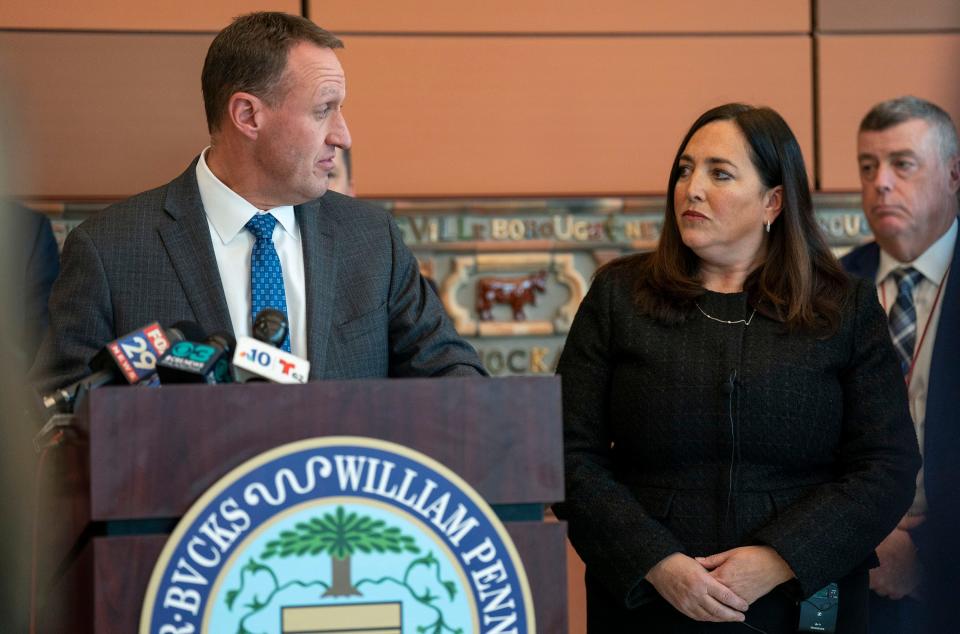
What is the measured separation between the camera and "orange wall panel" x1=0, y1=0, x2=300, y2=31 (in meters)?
3.78

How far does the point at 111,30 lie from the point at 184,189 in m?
1.96

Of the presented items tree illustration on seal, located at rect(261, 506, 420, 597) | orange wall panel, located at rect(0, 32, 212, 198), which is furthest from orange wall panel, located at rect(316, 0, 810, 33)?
tree illustration on seal, located at rect(261, 506, 420, 597)

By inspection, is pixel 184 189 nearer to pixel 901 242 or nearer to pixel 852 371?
pixel 852 371

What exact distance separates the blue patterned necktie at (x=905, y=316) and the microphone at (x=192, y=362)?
2102mm

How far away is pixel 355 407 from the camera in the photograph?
4.30 feet

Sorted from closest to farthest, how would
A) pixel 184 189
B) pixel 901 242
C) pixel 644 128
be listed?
pixel 184 189 < pixel 901 242 < pixel 644 128

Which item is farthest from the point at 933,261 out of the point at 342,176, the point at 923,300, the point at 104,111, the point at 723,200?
the point at 104,111

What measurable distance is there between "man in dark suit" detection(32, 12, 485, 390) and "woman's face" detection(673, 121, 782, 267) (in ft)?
1.71

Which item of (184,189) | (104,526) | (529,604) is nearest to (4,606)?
(104,526)

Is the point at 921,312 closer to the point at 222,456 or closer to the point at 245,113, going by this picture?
the point at 245,113

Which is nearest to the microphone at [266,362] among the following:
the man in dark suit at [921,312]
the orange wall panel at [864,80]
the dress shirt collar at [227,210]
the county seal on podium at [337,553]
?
the county seal on podium at [337,553]

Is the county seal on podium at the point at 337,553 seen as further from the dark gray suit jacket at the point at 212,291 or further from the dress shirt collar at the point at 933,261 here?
the dress shirt collar at the point at 933,261

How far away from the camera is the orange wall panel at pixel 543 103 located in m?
3.96

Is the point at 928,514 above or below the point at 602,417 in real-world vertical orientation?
below
